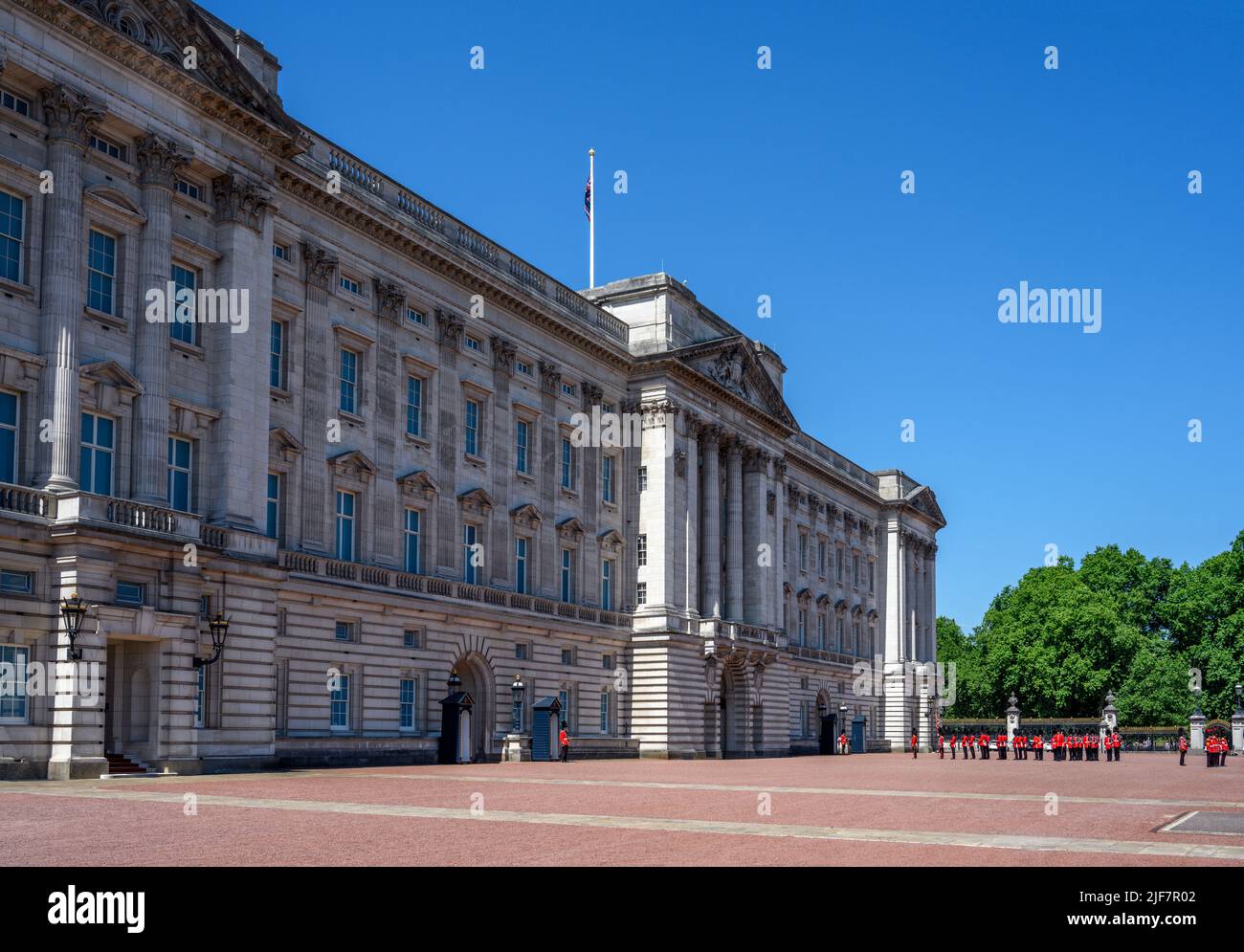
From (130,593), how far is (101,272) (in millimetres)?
9256

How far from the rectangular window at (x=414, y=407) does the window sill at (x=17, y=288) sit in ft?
63.0

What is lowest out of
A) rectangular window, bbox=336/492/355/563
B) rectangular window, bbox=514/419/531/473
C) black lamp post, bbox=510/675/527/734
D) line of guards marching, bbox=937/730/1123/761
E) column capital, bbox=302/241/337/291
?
line of guards marching, bbox=937/730/1123/761

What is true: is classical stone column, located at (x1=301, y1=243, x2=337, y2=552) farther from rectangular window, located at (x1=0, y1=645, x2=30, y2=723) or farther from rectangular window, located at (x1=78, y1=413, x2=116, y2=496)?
rectangular window, located at (x1=0, y1=645, x2=30, y2=723)

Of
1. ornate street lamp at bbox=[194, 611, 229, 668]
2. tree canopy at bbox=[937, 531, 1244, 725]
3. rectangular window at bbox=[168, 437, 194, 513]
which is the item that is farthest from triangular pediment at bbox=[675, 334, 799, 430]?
tree canopy at bbox=[937, 531, 1244, 725]

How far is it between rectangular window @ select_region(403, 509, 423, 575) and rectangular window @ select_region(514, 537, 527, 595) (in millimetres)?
7066

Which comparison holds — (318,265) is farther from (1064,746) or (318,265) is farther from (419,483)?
(1064,746)

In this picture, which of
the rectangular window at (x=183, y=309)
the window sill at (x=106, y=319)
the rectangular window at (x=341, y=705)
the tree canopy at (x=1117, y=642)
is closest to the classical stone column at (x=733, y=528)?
the rectangular window at (x=341, y=705)

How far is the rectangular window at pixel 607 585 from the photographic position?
2673 inches

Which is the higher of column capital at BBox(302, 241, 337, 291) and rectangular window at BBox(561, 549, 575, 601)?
column capital at BBox(302, 241, 337, 291)

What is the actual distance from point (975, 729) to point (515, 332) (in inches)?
3062

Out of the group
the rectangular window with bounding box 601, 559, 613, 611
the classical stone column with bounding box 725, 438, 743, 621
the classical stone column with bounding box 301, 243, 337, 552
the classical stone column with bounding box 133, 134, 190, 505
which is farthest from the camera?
the classical stone column with bounding box 725, 438, 743, 621

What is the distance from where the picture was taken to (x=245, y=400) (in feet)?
139

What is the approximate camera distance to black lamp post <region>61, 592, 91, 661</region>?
107 feet

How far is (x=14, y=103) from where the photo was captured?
35656mm
